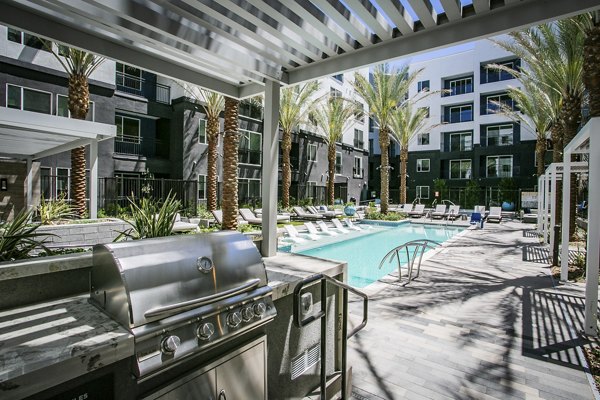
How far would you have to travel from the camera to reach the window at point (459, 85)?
37.3m

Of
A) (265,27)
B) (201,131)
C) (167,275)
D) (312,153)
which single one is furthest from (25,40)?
(312,153)

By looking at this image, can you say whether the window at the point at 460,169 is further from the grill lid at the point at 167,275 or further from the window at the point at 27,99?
the grill lid at the point at 167,275

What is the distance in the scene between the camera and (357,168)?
3997 centimetres

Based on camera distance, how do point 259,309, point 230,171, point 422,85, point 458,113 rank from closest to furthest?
1. point 259,309
2. point 230,171
3. point 458,113
4. point 422,85

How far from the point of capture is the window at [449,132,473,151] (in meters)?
37.3

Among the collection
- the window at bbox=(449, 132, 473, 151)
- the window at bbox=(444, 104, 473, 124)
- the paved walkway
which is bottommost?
the paved walkway

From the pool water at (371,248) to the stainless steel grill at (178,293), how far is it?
6.58 meters

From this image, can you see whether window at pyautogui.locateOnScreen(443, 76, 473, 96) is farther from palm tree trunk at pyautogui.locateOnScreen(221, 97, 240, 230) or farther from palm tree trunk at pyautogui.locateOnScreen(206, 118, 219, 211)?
palm tree trunk at pyautogui.locateOnScreen(221, 97, 240, 230)

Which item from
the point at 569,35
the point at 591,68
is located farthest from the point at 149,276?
the point at 569,35

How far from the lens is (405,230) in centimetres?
2050

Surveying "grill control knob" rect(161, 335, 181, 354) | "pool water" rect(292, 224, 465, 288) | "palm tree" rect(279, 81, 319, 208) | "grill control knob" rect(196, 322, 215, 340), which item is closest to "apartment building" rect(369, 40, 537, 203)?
"palm tree" rect(279, 81, 319, 208)

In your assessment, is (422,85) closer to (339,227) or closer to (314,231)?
(339,227)

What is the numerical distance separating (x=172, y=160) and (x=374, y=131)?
32.8 meters

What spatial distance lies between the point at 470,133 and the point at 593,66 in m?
29.8
